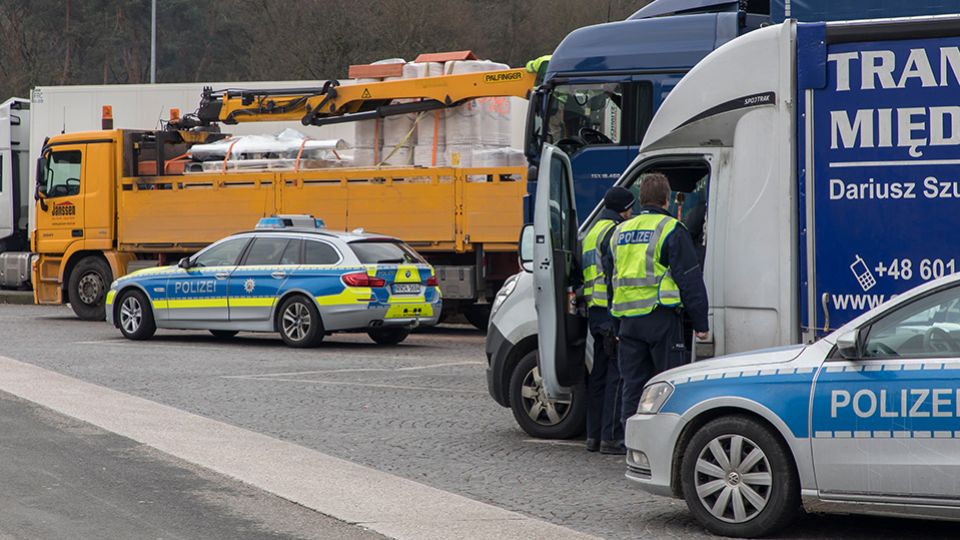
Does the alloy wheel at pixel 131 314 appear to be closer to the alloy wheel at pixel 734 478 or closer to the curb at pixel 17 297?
the curb at pixel 17 297

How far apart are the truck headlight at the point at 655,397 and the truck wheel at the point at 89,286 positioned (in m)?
16.6

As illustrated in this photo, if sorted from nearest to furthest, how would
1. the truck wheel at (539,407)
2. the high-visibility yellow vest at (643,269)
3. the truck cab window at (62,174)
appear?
the high-visibility yellow vest at (643,269) → the truck wheel at (539,407) → the truck cab window at (62,174)

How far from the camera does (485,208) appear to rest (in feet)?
63.8

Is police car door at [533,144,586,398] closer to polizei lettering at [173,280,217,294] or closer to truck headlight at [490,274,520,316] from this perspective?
truck headlight at [490,274,520,316]

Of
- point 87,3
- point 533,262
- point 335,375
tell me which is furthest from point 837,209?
point 87,3

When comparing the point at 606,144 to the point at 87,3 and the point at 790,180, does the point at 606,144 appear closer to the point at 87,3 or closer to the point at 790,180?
the point at 790,180

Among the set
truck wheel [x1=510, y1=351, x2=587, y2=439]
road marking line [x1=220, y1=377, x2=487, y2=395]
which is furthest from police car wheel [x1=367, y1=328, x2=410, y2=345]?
truck wheel [x1=510, y1=351, x2=587, y2=439]

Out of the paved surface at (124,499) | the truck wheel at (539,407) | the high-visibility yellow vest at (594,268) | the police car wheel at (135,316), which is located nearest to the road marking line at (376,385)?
the truck wheel at (539,407)

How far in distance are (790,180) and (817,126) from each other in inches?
14.1

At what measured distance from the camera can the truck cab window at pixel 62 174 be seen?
75.0ft

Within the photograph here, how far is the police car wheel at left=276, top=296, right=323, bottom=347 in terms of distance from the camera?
1754 cm

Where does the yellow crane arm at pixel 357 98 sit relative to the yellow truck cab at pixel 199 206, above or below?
above

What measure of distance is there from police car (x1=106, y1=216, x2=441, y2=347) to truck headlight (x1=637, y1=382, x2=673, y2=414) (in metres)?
10.1

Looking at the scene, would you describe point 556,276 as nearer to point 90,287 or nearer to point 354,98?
point 354,98
